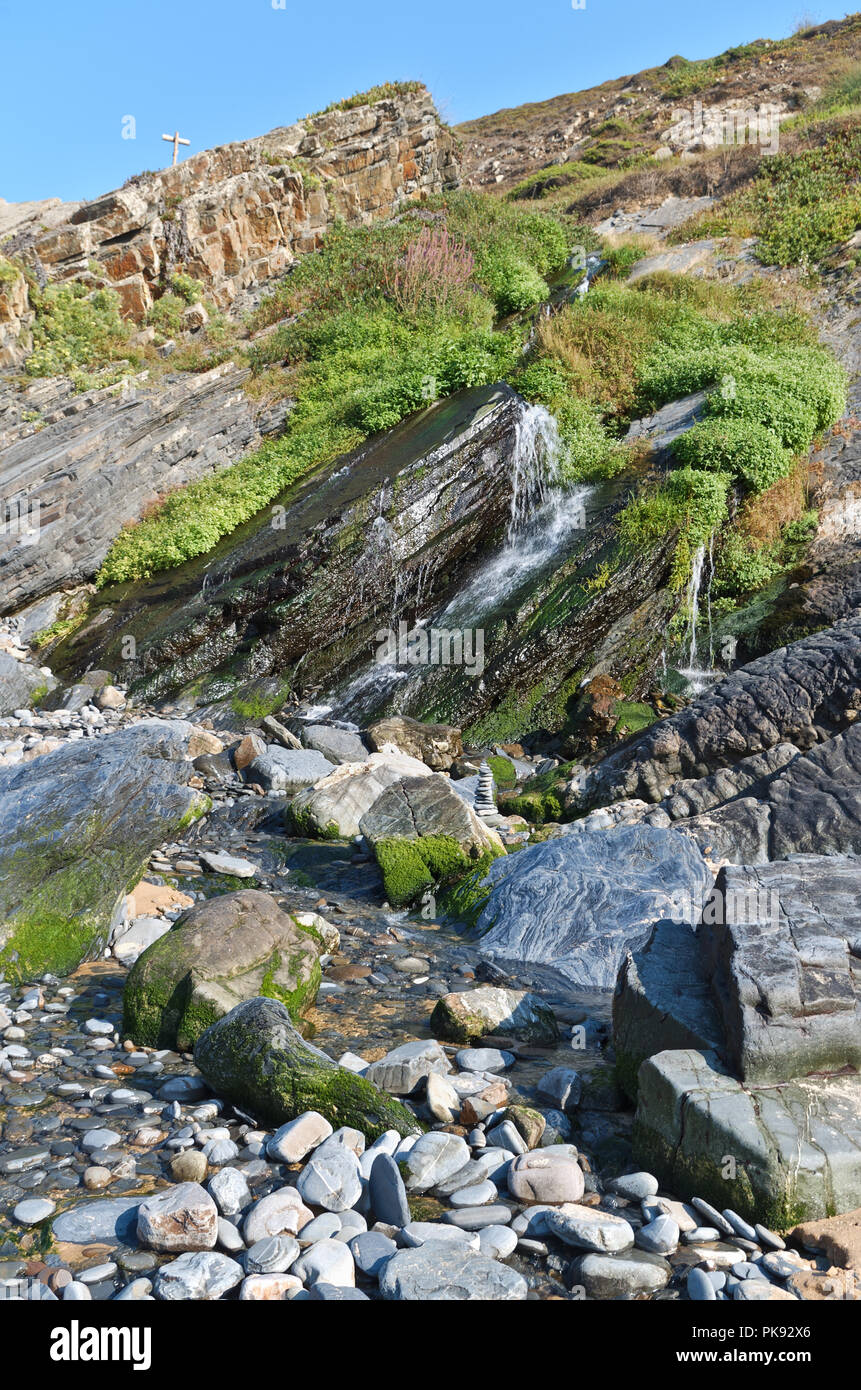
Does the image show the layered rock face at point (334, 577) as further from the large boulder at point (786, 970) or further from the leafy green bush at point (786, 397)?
the large boulder at point (786, 970)

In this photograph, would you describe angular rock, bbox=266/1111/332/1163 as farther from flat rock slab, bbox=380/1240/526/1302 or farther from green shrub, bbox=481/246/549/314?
green shrub, bbox=481/246/549/314

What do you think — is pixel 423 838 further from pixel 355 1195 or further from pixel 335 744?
pixel 355 1195

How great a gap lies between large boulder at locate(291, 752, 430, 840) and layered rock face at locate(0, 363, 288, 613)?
30.8 ft

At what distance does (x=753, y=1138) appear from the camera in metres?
3.47

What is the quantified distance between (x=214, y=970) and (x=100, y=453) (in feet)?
49.6

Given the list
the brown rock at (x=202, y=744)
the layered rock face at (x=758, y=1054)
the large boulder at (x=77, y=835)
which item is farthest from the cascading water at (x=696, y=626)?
the layered rock face at (x=758, y=1054)

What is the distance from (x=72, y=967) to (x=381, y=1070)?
2.85m

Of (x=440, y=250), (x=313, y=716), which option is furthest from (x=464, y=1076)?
(x=440, y=250)

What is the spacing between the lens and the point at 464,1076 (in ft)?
15.9

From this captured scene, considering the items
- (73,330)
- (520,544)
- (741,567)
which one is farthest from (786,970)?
(73,330)

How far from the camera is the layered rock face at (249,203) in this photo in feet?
75.3

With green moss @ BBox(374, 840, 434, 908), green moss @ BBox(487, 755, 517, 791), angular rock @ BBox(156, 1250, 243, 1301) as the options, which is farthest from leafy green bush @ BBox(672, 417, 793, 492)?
angular rock @ BBox(156, 1250, 243, 1301)

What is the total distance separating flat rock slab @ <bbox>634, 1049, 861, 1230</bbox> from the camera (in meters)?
3.41
